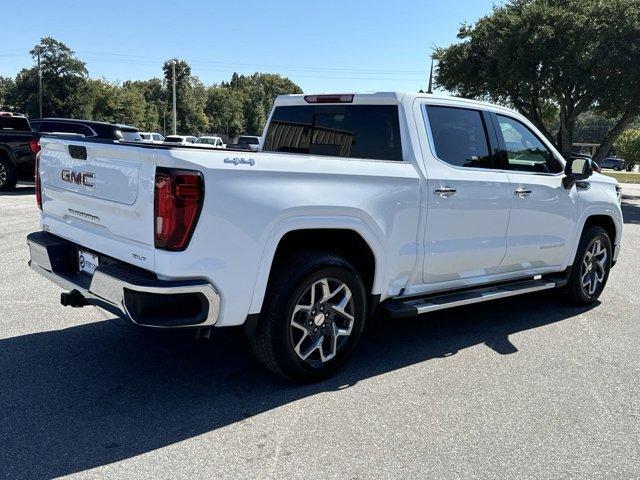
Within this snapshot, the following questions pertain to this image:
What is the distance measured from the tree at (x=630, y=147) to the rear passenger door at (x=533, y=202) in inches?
2661

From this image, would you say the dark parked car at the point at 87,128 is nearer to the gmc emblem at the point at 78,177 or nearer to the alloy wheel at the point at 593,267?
Result: the gmc emblem at the point at 78,177

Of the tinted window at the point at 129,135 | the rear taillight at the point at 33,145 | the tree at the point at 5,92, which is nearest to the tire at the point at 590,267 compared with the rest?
the tinted window at the point at 129,135

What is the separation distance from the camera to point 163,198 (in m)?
3.08


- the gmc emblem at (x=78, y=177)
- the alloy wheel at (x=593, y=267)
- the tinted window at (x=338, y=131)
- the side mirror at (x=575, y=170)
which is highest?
the tinted window at (x=338, y=131)

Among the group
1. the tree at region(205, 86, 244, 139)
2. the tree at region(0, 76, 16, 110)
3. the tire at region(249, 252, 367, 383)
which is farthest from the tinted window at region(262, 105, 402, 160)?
the tree at region(205, 86, 244, 139)

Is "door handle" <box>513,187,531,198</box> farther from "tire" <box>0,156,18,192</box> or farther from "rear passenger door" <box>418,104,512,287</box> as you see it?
"tire" <box>0,156,18,192</box>

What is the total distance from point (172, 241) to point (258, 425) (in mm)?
1176

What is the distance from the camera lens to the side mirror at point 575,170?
5.45 metres

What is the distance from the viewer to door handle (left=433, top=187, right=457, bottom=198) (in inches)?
168

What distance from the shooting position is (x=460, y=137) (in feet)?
15.4

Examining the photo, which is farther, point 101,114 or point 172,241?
point 101,114

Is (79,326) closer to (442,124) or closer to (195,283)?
(195,283)

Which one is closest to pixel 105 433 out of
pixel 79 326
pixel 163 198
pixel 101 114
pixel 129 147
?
pixel 163 198

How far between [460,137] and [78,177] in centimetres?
293
